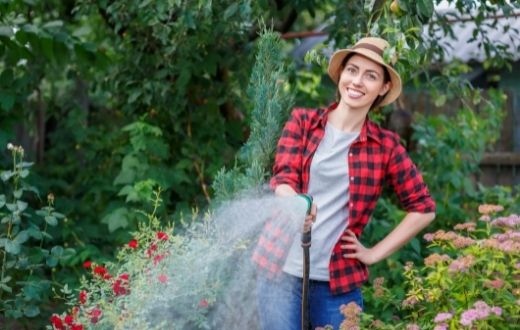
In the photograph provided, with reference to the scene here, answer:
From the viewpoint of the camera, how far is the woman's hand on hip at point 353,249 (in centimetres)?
302

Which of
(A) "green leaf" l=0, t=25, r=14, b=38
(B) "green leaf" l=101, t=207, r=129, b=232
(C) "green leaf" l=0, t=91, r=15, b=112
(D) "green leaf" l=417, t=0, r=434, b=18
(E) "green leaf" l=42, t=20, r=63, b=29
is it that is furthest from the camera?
(B) "green leaf" l=101, t=207, r=129, b=232

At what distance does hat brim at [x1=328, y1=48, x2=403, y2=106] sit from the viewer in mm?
2988

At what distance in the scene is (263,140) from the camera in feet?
10.8

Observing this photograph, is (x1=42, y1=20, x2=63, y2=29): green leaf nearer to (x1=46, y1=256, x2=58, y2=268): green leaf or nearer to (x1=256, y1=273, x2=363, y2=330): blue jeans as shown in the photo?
(x1=46, y1=256, x2=58, y2=268): green leaf

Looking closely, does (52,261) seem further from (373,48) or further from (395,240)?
(373,48)

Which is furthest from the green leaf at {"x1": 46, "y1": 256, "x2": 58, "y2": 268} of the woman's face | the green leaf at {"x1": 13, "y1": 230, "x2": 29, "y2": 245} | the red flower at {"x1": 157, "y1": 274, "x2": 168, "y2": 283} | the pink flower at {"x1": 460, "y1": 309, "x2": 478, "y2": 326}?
the pink flower at {"x1": 460, "y1": 309, "x2": 478, "y2": 326}

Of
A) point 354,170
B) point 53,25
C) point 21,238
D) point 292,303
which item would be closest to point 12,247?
point 21,238

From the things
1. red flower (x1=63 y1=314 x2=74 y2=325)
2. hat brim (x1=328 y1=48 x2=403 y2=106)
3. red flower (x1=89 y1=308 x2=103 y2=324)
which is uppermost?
hat brim (x1=328 y1=48 x2=403 y2=106)

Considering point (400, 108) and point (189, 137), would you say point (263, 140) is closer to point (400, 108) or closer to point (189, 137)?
point (189, 137)

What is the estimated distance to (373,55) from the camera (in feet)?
9.80

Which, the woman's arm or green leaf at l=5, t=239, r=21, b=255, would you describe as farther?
green leaf at l=5, t=239, r=21, b=255

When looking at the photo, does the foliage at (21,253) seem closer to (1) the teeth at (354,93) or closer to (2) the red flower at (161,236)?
(2) the red flower at (161,236)

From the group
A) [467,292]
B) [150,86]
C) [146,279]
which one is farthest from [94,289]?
[150,86]

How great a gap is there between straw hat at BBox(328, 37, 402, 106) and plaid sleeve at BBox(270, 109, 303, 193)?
207mm
